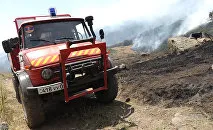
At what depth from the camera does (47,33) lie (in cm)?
704

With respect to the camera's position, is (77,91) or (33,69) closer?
(33,69)

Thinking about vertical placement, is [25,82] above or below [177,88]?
above

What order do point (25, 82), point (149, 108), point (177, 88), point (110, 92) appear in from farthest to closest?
point (177, 88)
point (110, 92)
point (149, 108)
point (25, 82)

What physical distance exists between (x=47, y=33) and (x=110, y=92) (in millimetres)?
2012

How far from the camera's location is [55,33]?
23.4ft

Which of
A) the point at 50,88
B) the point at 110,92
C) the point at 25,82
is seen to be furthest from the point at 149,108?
the point at 25,82

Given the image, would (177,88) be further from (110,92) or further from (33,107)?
(33,107)

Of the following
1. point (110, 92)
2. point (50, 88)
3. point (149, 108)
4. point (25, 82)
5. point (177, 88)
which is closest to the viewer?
point (50, 88)

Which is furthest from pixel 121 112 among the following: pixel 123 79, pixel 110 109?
pixel 123 79

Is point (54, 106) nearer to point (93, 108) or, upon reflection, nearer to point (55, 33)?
point (93, 108)

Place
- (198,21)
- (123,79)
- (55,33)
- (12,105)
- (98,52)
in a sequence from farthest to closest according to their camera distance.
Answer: (198,21)
(123,79)
(12,105)
(55,33)
(98,52)

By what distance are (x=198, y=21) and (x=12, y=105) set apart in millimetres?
43107

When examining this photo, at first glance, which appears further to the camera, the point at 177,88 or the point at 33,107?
the point at 177,88

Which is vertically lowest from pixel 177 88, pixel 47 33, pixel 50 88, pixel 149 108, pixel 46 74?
pixel 149 108
